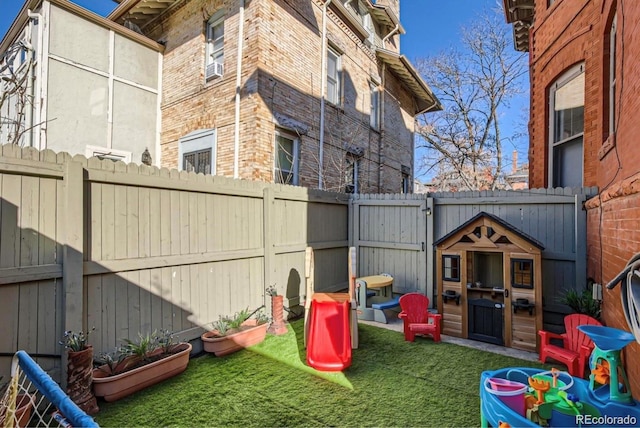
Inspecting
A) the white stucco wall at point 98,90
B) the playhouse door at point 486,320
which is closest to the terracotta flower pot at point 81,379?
the playhouse door at point 486,320

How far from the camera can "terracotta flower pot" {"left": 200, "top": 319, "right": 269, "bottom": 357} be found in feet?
13.9

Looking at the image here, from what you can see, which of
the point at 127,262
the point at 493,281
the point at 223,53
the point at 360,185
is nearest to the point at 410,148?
the point at 360,185

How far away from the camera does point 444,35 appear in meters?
17.2

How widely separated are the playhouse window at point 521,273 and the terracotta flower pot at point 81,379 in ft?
16.8

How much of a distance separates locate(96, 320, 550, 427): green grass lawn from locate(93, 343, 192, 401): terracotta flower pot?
0.08m

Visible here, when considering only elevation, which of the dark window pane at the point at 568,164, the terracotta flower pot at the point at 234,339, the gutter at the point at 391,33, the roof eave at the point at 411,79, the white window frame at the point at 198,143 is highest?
the gutter at the point at 391,33

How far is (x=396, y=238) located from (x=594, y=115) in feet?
12.1

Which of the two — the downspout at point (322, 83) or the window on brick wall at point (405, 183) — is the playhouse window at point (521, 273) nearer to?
the downspout at point (322, 83)

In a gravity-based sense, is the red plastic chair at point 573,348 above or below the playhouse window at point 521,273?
below

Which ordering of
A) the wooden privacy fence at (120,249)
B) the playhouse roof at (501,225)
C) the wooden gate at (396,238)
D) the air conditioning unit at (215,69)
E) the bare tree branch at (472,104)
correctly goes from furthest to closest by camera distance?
the bare tree branch at (472,104), the air conditioning unit at (215,69), the wooden gate at (396,238), the playhouse roof at (501,225), the wooden privacy fence at (120,249)

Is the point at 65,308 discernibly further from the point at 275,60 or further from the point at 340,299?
the point at 275,60

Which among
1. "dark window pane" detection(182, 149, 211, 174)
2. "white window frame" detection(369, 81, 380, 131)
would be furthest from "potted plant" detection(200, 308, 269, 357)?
"white window frame" detection(369, 81, 380, 131)

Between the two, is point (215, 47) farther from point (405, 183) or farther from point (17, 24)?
point (405, 183)

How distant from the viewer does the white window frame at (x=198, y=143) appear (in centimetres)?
789
